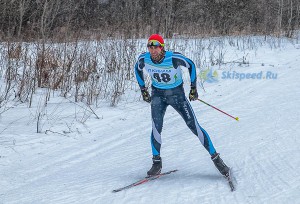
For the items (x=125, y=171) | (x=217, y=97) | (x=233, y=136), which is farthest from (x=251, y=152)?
(x=217, y=97)

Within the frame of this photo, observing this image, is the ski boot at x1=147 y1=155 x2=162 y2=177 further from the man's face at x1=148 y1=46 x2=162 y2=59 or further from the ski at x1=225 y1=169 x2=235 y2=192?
the man's face at x1=148 y1=46 x2=162 y2=59

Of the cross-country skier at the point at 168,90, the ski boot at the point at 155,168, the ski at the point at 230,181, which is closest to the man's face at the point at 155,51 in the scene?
the cross-country skier at the point at 168,90

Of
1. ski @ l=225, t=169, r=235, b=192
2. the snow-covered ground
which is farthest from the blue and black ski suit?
the snow-covered ground

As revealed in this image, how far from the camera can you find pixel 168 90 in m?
4.34

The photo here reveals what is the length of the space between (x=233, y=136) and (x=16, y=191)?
10.5 feet

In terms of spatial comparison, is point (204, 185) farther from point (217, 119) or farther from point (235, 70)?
point (235, 70)

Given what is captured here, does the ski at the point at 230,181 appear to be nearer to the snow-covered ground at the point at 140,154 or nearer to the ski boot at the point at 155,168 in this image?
the snow-covered ground at the point at 140,154

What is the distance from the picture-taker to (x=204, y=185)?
394 centimetres

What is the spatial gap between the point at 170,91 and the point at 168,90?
0.03 m

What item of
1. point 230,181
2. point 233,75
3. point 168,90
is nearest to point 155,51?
point 168,90

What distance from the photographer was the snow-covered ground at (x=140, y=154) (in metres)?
3.77

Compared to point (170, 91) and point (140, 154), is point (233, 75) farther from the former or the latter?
point (170, 91)

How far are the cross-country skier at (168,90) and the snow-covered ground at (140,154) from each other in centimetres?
30

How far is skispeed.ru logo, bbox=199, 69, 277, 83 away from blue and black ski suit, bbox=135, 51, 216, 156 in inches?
209
